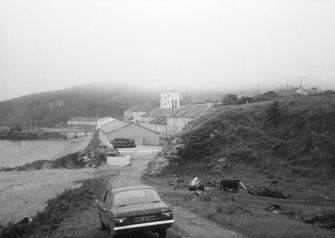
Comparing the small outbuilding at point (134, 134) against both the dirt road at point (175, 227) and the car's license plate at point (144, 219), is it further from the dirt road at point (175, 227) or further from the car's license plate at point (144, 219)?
the car's license plate at point (144, 219)

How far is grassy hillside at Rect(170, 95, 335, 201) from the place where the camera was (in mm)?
26172

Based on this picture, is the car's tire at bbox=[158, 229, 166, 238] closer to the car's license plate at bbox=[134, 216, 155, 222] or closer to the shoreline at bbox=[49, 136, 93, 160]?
the car's license plate at bbox=[134, 216, 155, 222]

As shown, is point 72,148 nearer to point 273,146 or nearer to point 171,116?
point 171,116

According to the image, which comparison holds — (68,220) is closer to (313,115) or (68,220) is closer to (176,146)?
(176,146)

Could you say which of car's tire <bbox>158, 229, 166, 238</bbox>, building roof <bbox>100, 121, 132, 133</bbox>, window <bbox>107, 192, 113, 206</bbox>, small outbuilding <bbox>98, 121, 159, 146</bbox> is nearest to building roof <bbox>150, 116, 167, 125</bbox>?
building roof <bbox>100, 121, 132, 133</bbox>

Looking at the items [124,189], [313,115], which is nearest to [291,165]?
[313,115]

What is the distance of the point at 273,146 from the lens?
32.8 metres

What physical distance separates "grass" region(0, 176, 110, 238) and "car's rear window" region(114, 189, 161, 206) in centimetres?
595

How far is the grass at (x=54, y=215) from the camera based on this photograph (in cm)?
1650

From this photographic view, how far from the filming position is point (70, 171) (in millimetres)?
44156

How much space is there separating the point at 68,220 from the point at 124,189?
711 centimetres

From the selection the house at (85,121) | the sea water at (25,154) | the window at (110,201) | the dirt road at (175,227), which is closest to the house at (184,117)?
the sea water at (25,154)

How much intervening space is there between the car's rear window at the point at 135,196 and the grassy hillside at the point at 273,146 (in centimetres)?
1363

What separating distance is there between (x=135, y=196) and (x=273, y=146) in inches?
939
